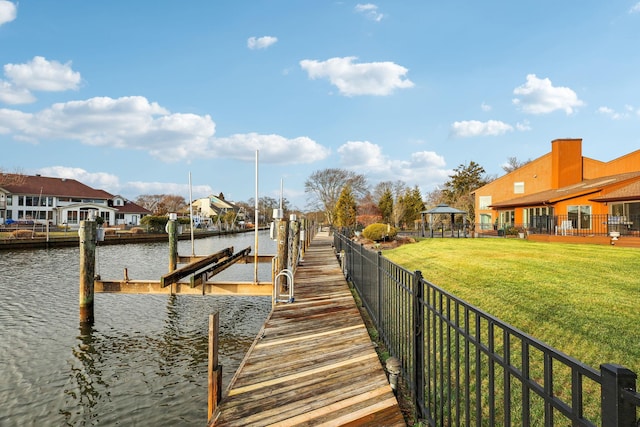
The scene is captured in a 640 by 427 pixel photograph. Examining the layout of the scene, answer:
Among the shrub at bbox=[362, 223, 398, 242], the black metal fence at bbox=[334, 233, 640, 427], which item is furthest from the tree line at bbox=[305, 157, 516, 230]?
the black metal fence at bbox=[334, 233, 640, 427]

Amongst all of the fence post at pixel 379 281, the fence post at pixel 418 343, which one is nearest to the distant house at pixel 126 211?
the fence post at pixel 379 281

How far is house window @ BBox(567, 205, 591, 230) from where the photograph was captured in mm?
24641

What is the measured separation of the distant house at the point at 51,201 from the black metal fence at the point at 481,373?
58.7m

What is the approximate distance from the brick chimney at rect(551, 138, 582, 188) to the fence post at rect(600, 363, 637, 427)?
125 ft

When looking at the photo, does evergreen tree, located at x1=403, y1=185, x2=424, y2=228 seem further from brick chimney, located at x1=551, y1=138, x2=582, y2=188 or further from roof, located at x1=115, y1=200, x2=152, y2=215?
roof, located at x1=115, y1=200, x2=152, y2=215

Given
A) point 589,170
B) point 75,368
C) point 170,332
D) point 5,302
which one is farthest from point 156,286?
point 589,170

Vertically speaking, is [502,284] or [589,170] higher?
[589,170]

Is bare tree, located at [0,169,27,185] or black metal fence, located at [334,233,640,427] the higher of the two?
bare tree, located at [0,169,27,185]

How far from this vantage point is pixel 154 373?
7.33 meters

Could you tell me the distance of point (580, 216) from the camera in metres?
25.2

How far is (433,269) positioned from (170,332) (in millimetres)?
8534

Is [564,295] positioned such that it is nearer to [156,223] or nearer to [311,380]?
[311,380]

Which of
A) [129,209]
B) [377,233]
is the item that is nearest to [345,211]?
[377,233]

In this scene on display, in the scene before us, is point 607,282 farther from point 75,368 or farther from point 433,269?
point 75,368
